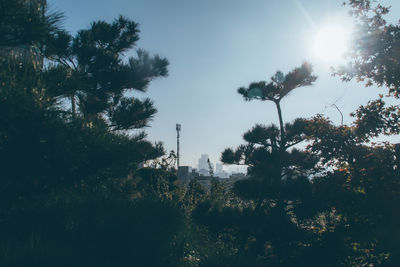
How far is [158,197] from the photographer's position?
11.6ft

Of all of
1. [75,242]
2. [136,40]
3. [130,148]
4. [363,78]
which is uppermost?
[136,40]

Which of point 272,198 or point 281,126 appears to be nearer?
point 272,198

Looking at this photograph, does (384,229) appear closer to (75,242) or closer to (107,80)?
(75,242)

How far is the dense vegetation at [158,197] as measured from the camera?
99.5 inches

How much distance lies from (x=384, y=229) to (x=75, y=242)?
3.33 metres

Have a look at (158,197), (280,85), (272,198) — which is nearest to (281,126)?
(280,85)

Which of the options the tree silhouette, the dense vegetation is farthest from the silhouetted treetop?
the dense vegetation

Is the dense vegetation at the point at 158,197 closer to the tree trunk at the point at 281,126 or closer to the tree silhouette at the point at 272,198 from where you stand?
the tree silhouette at the point at 272,198

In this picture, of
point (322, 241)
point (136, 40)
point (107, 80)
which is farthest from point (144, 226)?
point (136, 40)

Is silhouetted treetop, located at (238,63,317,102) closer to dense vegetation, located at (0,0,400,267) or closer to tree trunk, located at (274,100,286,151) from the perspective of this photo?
tree trunk, located at (274,100,286,151)

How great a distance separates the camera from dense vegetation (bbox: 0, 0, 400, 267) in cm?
253

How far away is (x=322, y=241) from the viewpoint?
10.2 ft

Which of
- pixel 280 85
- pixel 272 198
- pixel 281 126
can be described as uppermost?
pixel 280 85

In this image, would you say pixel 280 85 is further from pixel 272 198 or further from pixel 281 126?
pixel 272 198
